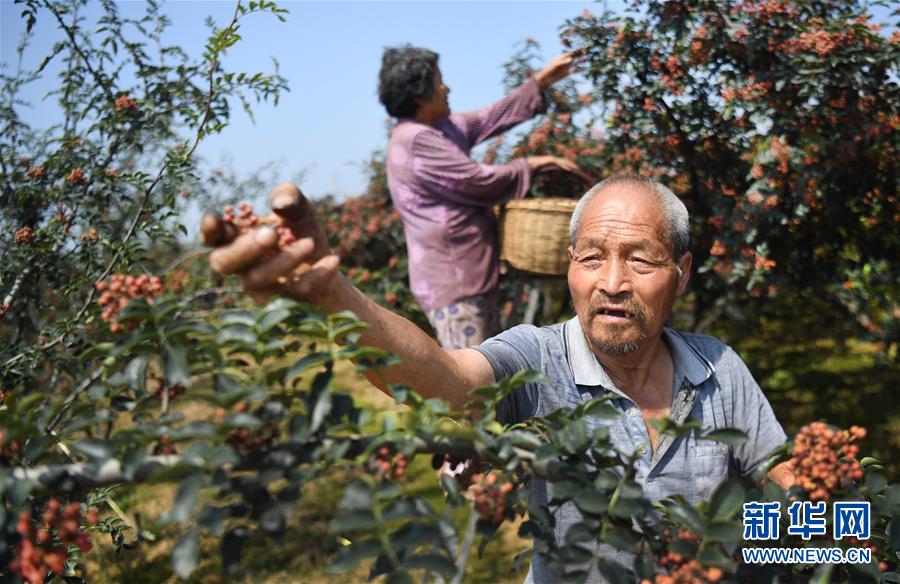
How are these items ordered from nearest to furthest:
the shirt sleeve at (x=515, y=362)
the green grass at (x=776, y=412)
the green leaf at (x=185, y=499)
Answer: the green leaf at (x=185, y=499) < the shirt sleeve at (x=515, y=362) < the green grass at (x=776, y=412)

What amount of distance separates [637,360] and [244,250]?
1.19m

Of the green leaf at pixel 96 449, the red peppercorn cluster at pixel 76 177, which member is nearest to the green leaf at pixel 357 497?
the green leaf at pixel 96 449

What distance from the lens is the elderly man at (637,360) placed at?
1.74m

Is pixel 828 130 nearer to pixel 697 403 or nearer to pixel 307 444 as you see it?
pixel 697 403

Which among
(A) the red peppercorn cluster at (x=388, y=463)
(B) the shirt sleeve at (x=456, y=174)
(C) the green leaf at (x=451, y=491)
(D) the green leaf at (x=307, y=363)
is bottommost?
(C) the green leaf at (x=451, y=491)

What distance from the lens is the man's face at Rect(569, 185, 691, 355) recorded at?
1.78 meters

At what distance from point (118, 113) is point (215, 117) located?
416 mm

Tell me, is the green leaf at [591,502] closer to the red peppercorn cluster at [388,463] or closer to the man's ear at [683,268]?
the red peppercorn cluster at [388,463]

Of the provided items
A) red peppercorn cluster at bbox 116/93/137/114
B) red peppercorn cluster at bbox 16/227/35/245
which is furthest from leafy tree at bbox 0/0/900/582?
red peppercorn cluster at bbox 116/93/137/114

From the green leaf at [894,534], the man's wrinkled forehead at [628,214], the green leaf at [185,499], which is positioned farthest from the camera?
the man's wrinkled forehead at [628,214]

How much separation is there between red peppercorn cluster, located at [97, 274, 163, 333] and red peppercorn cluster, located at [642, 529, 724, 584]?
0.75m

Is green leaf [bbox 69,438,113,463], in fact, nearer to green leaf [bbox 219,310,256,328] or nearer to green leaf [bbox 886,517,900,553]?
green leaf [bbox 219,310,256,328]

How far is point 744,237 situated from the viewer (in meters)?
3.87

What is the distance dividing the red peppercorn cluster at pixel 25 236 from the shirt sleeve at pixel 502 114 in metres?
2.18
